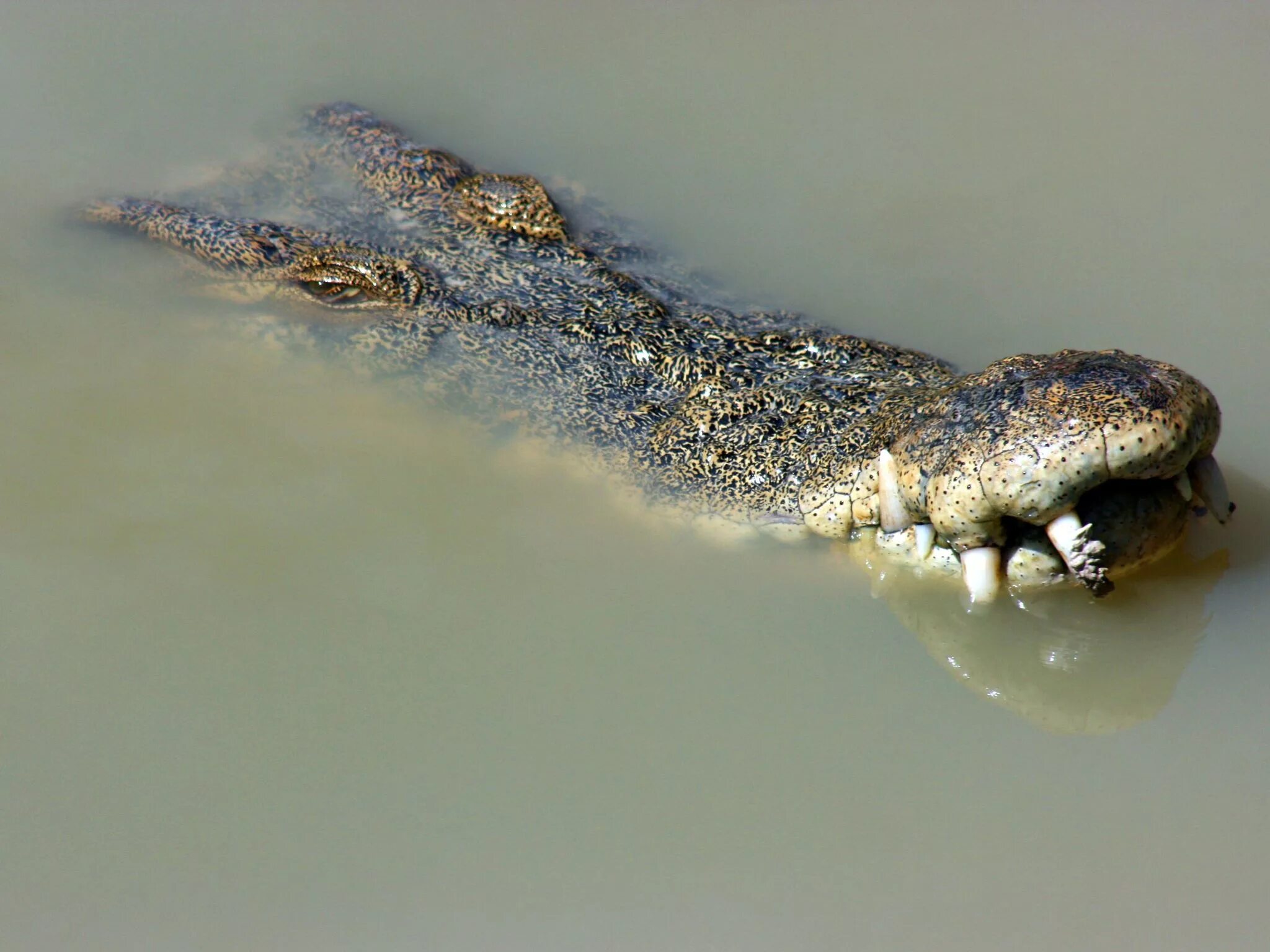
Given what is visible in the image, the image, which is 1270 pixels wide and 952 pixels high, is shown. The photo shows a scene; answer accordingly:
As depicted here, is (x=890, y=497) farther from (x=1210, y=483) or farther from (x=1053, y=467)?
(x=1210, y=483)

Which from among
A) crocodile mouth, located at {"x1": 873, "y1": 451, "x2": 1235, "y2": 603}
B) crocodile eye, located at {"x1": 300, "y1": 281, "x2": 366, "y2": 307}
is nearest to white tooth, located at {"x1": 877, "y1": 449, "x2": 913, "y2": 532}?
crocodile mouth, located at {"x1": 873, "y1": 451, "x2": 1235, "y2": 603}

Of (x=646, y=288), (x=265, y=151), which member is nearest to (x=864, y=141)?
(x=646, y=288)

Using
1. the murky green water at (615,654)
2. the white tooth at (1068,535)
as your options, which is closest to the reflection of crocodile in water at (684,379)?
the white tooth at (1068,535)

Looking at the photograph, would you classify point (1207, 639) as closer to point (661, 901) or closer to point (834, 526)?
point (834, 526)

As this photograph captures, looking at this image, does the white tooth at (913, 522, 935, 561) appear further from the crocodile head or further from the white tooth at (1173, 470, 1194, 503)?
the white tooth at (1173, 470, 1194, 503)

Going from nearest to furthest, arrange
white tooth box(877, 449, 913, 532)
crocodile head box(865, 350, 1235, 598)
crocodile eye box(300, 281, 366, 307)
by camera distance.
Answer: crocodile head box(865, 350, 1235, 598) < white tooth box(877, 449, 913, 532) < crocodile eye box(300, 281, 366, 307)

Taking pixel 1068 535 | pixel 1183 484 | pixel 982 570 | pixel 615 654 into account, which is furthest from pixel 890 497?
pixel 615 654
